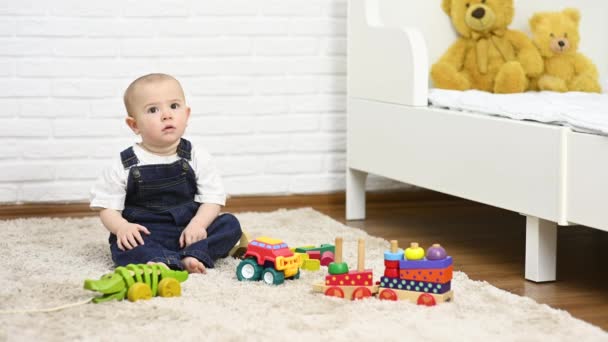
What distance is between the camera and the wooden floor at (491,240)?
67.7 inches

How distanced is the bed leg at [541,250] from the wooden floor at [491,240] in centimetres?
2

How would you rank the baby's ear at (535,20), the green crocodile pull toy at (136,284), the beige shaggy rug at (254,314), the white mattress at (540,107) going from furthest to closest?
the baby's ear at (535,20), the white mattress at (540,107), the green crocodile pull toy at (136,284), the beige shaggy rug at (254,314)

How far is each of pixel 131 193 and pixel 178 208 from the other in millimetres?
100

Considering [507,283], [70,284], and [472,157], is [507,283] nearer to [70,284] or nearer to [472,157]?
[472,157]

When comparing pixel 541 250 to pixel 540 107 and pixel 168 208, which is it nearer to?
pixel 540 107

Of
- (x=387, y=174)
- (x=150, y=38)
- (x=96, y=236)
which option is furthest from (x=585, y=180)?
(x=150, y=38)

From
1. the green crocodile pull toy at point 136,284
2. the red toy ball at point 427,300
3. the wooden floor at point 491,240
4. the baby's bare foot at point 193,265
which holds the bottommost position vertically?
the wooden floor at point 491,240

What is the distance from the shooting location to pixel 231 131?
2.64 metres

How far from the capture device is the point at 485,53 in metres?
Answer: 2.42

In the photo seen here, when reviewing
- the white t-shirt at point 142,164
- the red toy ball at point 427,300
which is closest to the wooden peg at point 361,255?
the red toy ball at point 427,300

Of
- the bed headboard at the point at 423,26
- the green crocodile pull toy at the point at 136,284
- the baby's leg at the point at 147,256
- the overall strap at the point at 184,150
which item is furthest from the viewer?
the bed headboard at the point at 423,26

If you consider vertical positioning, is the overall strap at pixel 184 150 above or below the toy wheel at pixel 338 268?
above

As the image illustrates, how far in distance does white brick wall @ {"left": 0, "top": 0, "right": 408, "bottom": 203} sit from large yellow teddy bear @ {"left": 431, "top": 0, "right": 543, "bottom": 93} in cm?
39

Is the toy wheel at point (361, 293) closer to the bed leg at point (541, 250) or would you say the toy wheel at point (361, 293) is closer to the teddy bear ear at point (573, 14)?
the bed leg at point (541, 250)
